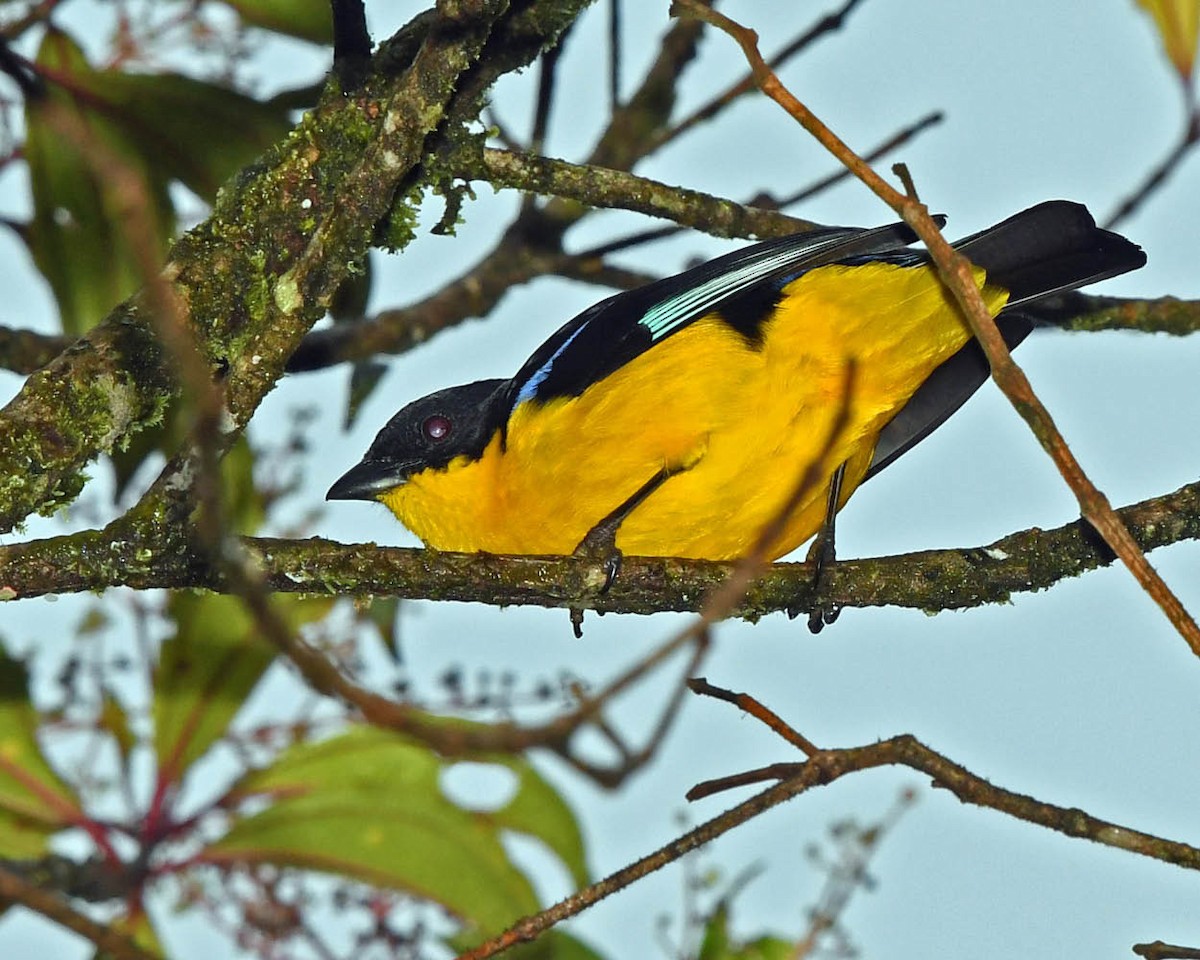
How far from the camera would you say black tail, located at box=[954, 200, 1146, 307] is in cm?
453

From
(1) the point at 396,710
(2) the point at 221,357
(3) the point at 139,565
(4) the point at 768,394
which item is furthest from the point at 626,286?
(1) the point at 396,710

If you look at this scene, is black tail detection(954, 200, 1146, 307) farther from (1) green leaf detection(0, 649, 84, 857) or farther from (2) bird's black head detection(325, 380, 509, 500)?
(1) green leaf detection(0, 649, 84, 857)

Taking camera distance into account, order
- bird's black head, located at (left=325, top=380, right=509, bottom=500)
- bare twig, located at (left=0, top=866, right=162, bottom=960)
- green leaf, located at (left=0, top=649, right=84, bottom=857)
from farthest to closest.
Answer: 1. bird's black head, located at (left=325, top=380, right=509, bottom=500)
2. green leaf, located at (left=0, top=649, right=84, bottom=857)
3. bare twig, located at (left=0, top=866, right=162, bottom=960)

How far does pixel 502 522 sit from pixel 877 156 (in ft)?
5.72

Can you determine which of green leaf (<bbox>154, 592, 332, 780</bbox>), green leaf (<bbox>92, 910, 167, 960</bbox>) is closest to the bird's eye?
green leaf (<bbox>154, 592, 332, 780</bbox>)

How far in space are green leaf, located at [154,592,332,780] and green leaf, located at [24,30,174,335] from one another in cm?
100

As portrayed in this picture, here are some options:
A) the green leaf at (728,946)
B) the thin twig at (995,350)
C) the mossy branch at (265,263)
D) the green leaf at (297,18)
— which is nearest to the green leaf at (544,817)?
the green leaf at (728,946)

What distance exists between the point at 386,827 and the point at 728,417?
1609 mm

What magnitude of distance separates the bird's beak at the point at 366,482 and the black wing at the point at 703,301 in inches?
26.3

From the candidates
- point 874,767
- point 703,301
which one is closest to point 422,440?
point 703,301

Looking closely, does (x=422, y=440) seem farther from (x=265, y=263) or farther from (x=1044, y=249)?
(x=1044, y=249)

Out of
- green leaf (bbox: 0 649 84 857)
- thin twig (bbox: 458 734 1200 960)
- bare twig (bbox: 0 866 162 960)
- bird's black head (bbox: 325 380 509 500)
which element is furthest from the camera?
bird's black head (bbox: 325 380 509 500)

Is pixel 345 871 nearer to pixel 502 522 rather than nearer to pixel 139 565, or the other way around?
pixel 502 522

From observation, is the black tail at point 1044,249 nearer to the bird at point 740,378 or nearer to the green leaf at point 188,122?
the bird at point 740,378
